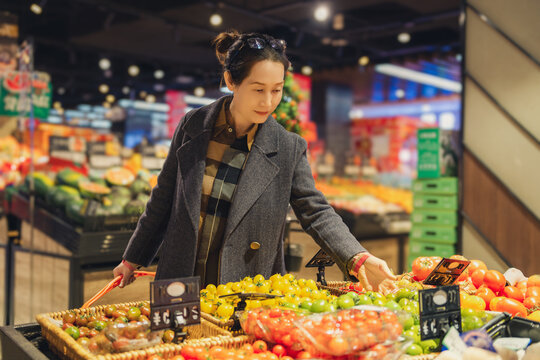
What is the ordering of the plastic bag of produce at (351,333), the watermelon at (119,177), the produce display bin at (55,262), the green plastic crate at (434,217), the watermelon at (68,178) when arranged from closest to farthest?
the plastic bag of produce at (351,333), the produce display bin at (55,262), the watermelon at (119,177), the watermelon at (68,178), the green plastic crate at (434,217)

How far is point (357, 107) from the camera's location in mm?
12977

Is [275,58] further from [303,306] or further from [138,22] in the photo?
[138,22]

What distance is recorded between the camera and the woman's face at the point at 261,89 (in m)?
1.88

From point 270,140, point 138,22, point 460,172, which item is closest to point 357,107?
point 138,22

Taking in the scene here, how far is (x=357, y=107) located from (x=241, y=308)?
11716mm

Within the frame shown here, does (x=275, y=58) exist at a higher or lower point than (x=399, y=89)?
lower

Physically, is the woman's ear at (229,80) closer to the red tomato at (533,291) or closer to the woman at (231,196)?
the woman at (231,196)

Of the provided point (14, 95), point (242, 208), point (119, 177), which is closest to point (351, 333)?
point (242, 208)

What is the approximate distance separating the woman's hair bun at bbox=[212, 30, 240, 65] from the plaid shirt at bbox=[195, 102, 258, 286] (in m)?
0.23

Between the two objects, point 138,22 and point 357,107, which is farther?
point 357,107

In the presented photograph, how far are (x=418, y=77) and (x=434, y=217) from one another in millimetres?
6847

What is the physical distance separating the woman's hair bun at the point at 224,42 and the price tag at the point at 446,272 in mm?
1157

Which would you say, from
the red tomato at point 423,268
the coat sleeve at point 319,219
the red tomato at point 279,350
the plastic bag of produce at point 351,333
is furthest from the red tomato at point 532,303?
the red tomato at point 279,350

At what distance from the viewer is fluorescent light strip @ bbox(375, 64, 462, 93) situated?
11.3 m
